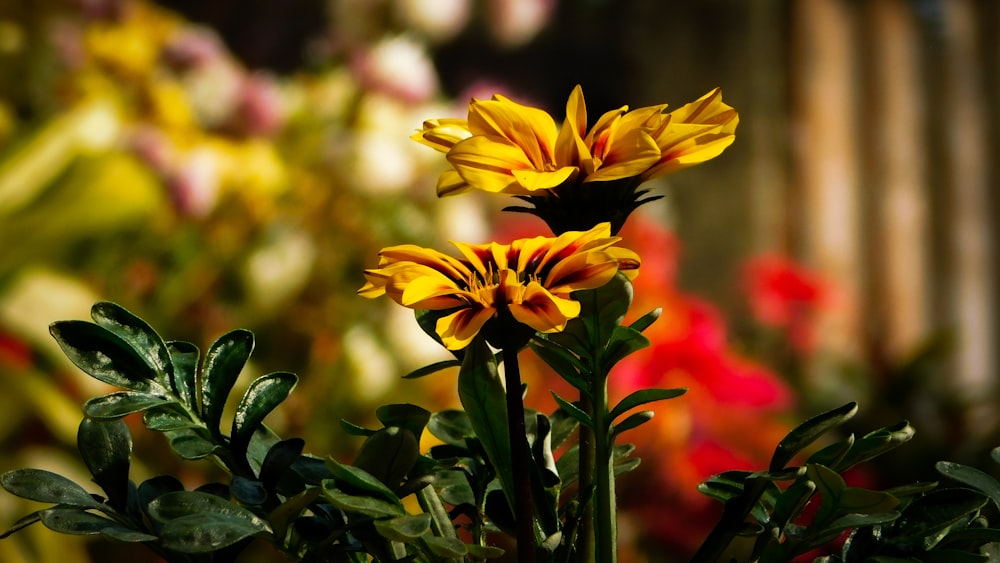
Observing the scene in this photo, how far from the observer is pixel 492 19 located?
1397mm

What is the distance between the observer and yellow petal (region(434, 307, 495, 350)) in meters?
0.19

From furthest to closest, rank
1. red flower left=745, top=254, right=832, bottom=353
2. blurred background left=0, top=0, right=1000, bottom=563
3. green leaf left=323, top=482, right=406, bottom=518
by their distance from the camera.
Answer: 1. red flower left=745, top=254, right=832, bottom=353
2. blurred background left=0, top=0, right=1000, bottom=563
3. green leaf left=323, top=482, right=406, bottom=518

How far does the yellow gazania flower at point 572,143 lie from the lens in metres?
0.20

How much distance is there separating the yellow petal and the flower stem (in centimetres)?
1

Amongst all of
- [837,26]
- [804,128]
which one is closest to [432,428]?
[804,128]

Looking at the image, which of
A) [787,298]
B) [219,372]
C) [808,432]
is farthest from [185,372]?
[787,298]

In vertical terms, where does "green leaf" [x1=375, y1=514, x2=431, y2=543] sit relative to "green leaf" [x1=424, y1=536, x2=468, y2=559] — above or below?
above

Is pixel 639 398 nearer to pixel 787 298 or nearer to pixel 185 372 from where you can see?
pixel 185 372

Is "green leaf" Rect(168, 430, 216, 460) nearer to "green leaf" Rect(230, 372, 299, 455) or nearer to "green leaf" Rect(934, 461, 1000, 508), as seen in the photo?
"green leaf" Rect(230, 372, 299, 455)

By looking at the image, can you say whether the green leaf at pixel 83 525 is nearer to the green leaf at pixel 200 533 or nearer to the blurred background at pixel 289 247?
the green leaf at pixel 200 533

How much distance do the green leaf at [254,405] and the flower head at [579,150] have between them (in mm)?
53

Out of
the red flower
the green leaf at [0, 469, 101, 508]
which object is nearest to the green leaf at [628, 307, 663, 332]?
the green leaf at [0, 469, 101, 508]

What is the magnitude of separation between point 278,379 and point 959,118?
233 centimetres

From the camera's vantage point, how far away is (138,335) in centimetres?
21
